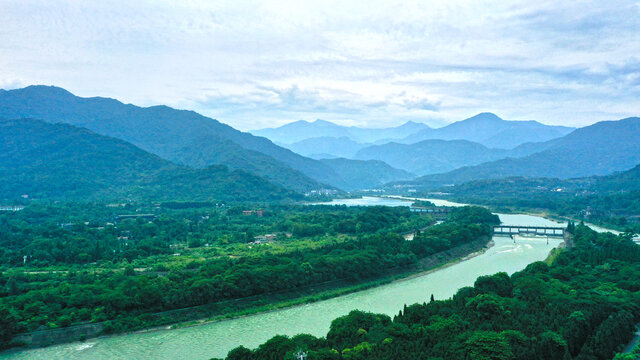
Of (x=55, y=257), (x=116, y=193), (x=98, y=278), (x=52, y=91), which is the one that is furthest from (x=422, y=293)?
(x=52, y=91)

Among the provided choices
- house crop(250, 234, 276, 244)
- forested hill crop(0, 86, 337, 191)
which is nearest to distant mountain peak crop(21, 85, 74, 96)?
forested hill crop(0, 86, 337, 191)

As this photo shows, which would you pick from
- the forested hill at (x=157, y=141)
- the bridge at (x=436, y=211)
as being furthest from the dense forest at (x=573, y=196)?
the forested hill at (x=157, y=141)

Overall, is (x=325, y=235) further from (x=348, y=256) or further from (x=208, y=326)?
(x=208, y=326)

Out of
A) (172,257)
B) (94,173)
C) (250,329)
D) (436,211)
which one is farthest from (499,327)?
(94,173)

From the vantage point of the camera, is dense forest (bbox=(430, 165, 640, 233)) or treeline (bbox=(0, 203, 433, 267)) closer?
treeline (bbox=(0, 203, 433, 267))

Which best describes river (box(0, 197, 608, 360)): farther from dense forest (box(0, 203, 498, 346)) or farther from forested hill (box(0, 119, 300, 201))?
forested hill (box(0, 119, 300, 201))

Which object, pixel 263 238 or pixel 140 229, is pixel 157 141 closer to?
pixel 140 229
